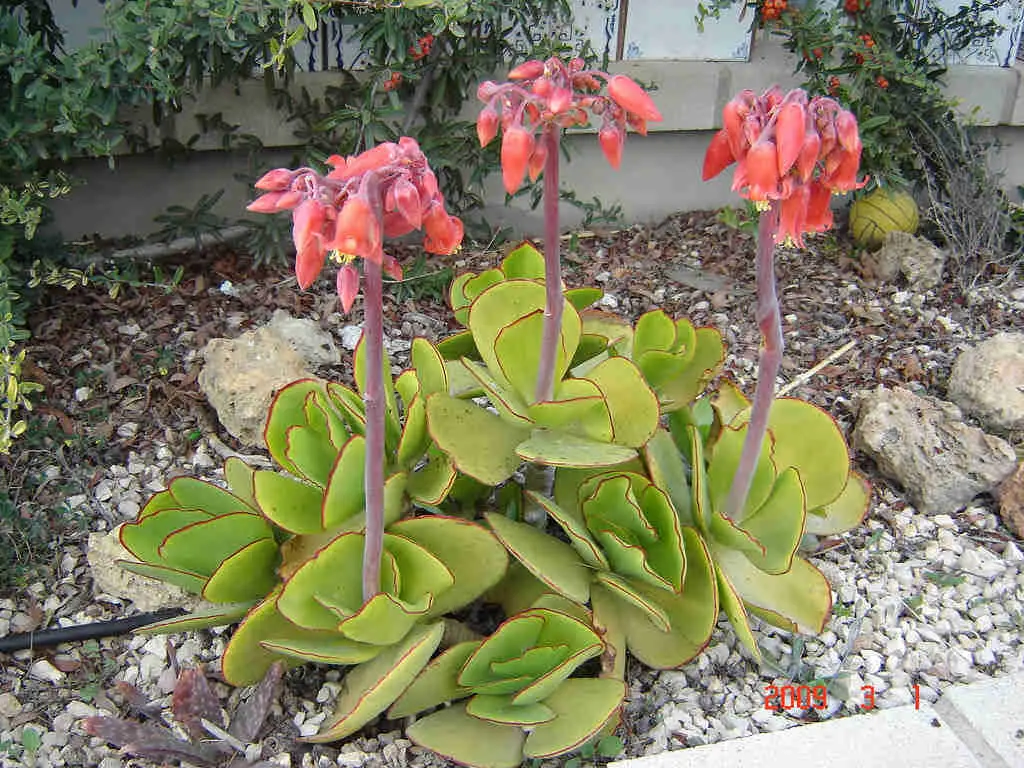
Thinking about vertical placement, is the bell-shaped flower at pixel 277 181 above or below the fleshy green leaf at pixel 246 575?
above

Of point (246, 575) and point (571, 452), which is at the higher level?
Result: point (571, 452)

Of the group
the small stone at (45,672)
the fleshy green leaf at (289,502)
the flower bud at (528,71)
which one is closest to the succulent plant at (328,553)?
the fleshy green leaf at (289,502)

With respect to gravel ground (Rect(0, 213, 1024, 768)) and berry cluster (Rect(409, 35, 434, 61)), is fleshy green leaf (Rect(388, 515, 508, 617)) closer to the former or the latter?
gravel ground (Rect(0, 213, 1024, 768))

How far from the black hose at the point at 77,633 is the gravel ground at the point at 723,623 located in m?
0.03

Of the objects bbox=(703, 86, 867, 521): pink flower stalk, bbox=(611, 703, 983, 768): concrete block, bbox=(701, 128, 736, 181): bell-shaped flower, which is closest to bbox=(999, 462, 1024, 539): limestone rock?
bbox=(611, 703, 983, 768): concrete block

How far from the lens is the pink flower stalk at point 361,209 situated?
A: 3.68 ft

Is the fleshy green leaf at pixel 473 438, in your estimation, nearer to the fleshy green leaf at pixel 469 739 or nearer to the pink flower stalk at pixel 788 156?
the fleshy green leaf at pixel 469 739

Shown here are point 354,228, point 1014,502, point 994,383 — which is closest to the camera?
point 354,228

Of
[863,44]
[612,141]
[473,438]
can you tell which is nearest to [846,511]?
[473,438]

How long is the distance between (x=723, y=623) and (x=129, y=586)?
4.39 ft

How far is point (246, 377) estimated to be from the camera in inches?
94.1

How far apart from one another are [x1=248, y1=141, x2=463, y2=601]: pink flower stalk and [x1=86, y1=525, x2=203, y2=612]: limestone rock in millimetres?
1024

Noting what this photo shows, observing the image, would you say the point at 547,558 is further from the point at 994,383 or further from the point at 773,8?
the point at 773,8

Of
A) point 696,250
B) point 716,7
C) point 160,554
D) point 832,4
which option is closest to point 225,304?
point 160,554
